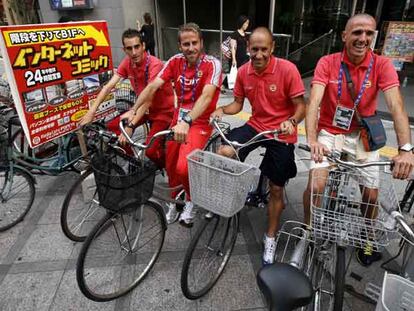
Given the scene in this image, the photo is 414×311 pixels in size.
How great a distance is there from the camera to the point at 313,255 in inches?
84.9

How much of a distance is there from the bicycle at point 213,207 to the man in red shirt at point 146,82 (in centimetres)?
105

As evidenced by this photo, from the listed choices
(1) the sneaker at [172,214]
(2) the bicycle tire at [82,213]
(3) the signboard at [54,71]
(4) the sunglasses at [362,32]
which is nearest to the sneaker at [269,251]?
(1) the sneaker at [172,214]

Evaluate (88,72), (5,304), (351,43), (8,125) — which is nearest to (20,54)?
(88,72)

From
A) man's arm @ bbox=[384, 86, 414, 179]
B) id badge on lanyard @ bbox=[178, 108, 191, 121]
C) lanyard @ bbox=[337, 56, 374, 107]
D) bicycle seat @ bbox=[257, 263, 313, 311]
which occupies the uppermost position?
lanyard @ bbox=[337, 56, 374, 107]

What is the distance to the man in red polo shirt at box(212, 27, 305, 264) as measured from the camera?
2605 millimetres

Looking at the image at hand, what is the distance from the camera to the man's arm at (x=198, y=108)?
2348mm

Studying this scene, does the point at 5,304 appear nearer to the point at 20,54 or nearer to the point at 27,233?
the point at 27,233

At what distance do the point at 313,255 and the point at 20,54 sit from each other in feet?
9.88

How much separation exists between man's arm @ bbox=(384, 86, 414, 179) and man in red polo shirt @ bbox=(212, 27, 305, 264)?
0.66 m

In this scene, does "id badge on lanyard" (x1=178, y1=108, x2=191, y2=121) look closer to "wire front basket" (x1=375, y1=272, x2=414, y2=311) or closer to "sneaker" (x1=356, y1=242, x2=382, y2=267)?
"sneaker" (x1=356, y1=242, x2=382, y2=267)

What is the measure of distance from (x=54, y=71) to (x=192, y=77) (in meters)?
1.43

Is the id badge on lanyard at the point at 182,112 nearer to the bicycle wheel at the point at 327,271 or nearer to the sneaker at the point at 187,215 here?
A: the sneaker at the point at 187,215

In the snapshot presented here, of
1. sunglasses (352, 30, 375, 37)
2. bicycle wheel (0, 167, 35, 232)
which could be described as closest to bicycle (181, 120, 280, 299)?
sunglasses (352, 30, 375, 37)

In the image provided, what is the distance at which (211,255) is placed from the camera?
2855 mm
